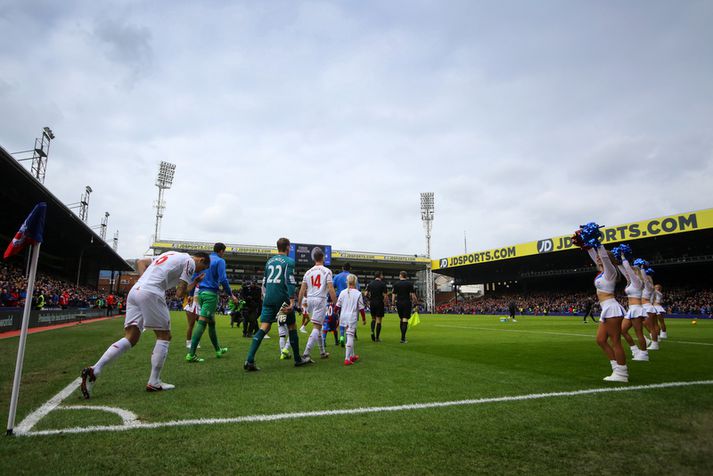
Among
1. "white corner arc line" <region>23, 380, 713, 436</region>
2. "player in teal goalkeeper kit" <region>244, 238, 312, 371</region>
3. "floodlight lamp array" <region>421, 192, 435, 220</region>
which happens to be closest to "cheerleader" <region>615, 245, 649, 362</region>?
"white corner arc line" <region>23, 380, 713, 436</region>

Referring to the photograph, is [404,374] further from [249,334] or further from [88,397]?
[249,334]

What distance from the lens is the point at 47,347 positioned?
9.39 metres

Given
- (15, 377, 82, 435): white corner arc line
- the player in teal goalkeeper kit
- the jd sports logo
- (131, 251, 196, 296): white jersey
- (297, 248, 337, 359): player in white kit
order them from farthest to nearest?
the jd sports logo, (297, 248, 337, 359): player in white kit, the player in teal goalkeeper kit, (131, 251, 196, 296): white jersey, (15, 377, 82, 435): white corner arc line

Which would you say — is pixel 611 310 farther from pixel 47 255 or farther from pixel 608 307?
pixel 47 255

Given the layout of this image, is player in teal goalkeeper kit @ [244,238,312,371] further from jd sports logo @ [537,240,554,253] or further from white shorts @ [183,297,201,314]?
jd sports logo @ [537,240,554,253]

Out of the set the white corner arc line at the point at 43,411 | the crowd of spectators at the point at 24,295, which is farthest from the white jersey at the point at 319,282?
the crowd of spectators at the point at 24,295

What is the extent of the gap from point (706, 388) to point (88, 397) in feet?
22.8

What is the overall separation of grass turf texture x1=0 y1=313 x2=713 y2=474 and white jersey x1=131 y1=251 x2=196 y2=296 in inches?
47.8

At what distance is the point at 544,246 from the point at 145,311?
46.1 metres

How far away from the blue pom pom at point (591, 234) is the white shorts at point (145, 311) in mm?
5467

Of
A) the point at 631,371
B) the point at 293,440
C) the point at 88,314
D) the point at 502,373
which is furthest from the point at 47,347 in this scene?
the point at 88,314

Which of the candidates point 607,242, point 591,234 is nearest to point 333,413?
point 591,234

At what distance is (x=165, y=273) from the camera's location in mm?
4910

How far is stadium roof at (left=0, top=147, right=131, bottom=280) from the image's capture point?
830 inches
